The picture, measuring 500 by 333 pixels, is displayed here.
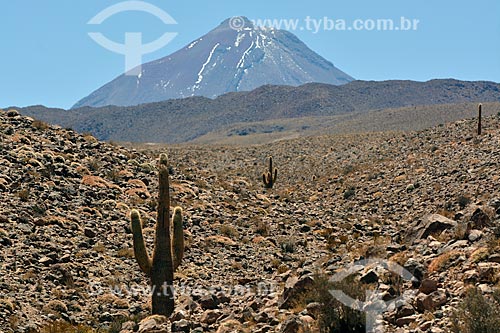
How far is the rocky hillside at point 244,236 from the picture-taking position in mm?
10797

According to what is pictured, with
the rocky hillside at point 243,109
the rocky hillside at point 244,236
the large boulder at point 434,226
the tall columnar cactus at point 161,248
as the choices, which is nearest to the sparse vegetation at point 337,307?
the rocky hillside at point 244,236

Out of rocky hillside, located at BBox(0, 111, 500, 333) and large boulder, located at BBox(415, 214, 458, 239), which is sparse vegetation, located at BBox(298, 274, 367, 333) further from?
Result: large boulder, located at BBox(415, 214, 458, 239)

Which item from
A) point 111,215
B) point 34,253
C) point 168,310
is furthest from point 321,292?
point 111,215

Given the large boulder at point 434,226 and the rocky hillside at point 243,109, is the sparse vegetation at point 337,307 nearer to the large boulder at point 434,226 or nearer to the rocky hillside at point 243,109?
the large boulder at point 434,226

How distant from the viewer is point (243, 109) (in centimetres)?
18812

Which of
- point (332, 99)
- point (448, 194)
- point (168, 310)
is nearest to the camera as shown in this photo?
point (168, 310)

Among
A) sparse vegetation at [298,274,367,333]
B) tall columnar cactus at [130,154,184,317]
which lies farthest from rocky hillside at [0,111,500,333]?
tall columnar cactus at [130,154,184,317]

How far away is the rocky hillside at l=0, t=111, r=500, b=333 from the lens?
35.4 ft

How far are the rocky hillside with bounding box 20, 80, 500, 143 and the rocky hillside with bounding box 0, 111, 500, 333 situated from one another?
450ft

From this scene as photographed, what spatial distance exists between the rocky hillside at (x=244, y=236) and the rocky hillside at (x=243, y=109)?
5397 inches

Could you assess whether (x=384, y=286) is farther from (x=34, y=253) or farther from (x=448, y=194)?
(x=448, y=194)

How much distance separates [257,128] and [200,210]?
123m

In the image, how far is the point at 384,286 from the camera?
10391mm

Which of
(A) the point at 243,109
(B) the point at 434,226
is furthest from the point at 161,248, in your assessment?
(A) the point at 243,109
